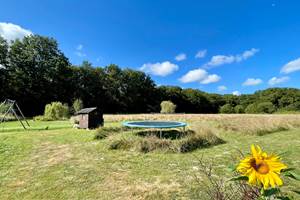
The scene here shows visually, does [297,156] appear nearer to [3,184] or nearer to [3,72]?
[3,184]

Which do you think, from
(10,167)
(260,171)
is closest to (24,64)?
(10,167)

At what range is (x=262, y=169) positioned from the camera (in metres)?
1.07

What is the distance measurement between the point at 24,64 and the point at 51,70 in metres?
3.86

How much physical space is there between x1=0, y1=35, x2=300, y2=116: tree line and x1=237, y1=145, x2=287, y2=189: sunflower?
36.0m

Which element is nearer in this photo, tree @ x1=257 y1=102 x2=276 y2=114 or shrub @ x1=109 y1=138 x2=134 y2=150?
shrub @ x1=109 y1=138 x2=134 y2=150

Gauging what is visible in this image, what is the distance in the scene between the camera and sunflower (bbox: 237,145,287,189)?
1043 mm

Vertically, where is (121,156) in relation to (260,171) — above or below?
below

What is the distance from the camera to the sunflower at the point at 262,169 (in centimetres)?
104

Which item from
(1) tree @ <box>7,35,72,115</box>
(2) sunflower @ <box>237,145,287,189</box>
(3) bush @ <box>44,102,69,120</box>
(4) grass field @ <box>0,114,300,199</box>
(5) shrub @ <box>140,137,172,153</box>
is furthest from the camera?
(1) tree @ <box>7,35,72,115</box>

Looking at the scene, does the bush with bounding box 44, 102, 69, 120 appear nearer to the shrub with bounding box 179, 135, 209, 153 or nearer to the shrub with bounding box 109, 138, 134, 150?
the shrub with bounding box 109, 138, 134, 150

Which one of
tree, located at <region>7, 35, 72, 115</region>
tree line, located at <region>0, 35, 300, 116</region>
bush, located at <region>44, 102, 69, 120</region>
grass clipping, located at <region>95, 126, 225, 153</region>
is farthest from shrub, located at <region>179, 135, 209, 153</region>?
tree, located at <region>7, 35, 72, 115</region>

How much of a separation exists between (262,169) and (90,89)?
42.2 metres

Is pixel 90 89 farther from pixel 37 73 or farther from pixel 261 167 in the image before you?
pixel 261 167

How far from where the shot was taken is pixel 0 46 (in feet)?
111
